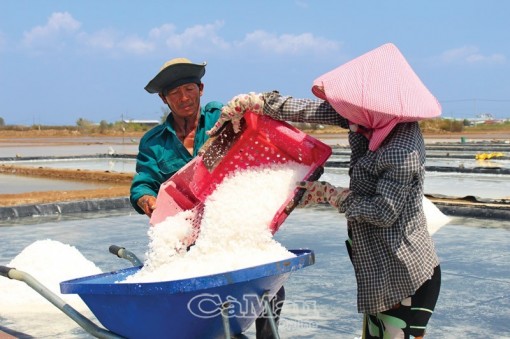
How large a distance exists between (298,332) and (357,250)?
1.13m

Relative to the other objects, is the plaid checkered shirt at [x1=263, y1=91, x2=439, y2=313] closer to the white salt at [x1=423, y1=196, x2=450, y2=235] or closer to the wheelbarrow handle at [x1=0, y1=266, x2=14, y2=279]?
the white salt at [x1=423, y1=196, x2=450, y2=235]

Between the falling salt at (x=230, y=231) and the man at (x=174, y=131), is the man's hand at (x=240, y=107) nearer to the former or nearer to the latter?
the falling salt at (x=230, y=231)

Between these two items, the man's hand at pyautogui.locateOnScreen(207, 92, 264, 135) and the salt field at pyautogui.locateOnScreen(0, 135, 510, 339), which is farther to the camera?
the salt field at pyautogui.locateOnScreen(0, 135, 510, 339)

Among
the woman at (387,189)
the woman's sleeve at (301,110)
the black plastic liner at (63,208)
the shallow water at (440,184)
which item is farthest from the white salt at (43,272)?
the shallow water at (440,184)

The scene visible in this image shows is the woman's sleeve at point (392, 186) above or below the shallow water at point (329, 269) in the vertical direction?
above

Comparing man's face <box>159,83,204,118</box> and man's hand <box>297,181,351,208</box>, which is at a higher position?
man's face <box>159,83,204,118</box>

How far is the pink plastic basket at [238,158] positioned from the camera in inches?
99.3

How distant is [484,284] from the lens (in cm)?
414

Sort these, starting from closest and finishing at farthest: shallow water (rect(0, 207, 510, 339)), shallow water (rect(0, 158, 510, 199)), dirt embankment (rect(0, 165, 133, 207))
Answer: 1. shallow water (rect(0, 207, 510, 339))
2. dirt embankment (rect(0, 165, 133, 207))
3. shallow water (rect(0, 158, 510, 199))

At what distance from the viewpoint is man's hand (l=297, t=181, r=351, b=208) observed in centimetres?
233

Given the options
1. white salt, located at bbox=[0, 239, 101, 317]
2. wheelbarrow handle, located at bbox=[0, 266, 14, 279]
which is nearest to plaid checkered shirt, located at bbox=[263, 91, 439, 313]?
wheelbarrow handle, located at bbox=[0, 266, 14, 279]

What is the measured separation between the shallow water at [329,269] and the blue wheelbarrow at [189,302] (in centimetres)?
107

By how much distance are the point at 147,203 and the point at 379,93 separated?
108 centimetres

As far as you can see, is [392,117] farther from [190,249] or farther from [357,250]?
[190,249]
